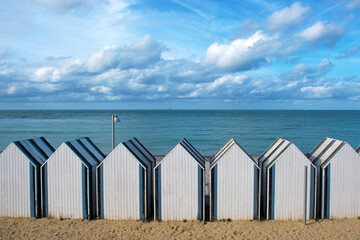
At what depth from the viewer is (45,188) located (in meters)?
10.6

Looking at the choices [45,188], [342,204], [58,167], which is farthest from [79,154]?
[342,204]

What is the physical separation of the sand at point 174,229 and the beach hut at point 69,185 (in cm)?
37

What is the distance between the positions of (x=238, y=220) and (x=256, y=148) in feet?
88.9

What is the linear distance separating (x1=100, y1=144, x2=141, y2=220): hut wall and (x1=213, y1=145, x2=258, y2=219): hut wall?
3.00 m

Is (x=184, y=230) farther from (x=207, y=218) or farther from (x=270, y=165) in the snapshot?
(x=270, y=165)

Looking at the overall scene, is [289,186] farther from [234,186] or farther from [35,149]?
[35,149]

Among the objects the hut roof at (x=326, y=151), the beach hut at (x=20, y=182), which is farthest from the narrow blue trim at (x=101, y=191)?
the hut roof at (x=326, y=151)

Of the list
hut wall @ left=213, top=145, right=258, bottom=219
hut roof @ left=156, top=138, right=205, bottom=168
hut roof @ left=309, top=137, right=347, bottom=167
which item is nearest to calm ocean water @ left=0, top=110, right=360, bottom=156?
hut roof @ left=156, top=138, right=205, bottom=168

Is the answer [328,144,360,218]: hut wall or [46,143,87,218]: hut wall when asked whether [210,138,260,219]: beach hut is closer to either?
[328,144,360,218]: hut wall

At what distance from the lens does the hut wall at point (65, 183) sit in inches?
409

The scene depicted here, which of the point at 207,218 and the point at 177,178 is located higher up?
the point at 177,178

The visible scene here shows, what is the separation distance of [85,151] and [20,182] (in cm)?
256

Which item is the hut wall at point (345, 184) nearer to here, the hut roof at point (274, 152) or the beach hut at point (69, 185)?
the hut roof at point (274, 152)

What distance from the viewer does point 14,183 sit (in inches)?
420
